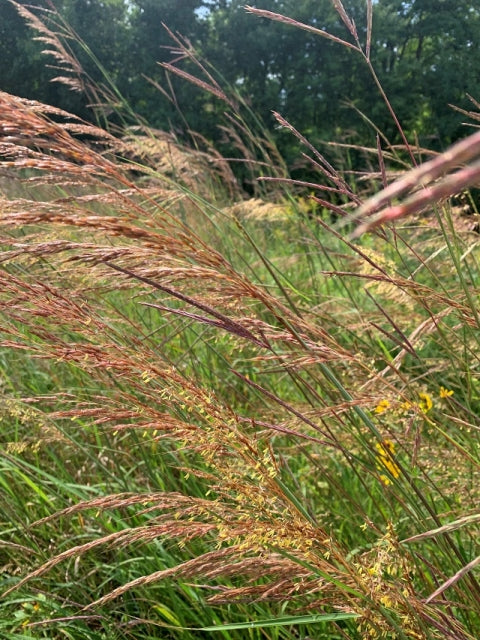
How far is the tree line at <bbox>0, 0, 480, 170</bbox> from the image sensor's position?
18.7 metres

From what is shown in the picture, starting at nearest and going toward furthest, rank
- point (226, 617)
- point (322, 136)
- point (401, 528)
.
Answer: point (226, 617)
point (401, 528)
point (322, 136)

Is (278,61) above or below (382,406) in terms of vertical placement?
above

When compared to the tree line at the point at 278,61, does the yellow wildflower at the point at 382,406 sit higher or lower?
lower

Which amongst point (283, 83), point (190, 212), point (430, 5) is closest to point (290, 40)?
point (283, 83)

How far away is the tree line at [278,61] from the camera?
18.7 meters

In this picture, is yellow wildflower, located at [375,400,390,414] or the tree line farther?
the tree line

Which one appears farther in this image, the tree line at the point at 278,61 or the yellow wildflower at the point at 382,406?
the tree line at the point at 278,61

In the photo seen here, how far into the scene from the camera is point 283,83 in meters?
22.0

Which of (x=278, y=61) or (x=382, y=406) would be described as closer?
(x=382, y=406)

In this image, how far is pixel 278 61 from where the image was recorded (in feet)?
73.8

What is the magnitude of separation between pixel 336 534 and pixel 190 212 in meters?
3.21

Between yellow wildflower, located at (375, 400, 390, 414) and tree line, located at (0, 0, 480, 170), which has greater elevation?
tree line, located at (0, 0, 480, 170)

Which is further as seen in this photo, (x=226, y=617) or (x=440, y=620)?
(x=226, y=617)

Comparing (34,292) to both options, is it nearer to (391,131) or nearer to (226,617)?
(226,617)
